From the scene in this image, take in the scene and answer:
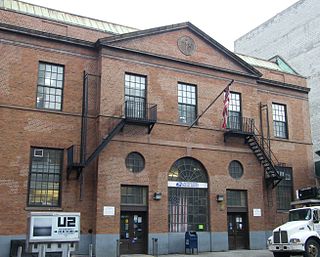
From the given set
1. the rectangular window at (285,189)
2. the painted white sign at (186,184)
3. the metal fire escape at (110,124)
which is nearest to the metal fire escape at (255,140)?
the rectangular window at (285,189)

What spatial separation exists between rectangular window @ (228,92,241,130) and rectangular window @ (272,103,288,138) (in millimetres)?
3454

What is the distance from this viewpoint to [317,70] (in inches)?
1526

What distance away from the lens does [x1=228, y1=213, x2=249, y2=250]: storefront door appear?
25859mm

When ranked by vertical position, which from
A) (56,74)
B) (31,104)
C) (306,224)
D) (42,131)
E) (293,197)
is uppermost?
(56,74)

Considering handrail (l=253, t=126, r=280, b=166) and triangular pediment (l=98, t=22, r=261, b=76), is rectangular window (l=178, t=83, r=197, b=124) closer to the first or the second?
triangular pediment (l=98, t=22, r=261, b=76)

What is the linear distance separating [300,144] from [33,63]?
18.9 metres

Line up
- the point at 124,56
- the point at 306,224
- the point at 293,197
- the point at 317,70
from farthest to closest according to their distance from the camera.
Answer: the point at 317,70, the point at 293,197, the point at 124,56, the point at 306,224

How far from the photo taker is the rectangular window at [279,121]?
29.8 m

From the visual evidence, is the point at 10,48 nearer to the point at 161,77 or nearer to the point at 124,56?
the point at 124,56

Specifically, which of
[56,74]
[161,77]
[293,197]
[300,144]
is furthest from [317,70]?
[56,74]

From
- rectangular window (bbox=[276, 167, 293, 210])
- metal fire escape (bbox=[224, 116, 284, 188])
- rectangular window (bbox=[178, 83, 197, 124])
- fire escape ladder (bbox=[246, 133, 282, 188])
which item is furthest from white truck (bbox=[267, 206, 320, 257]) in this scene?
rectangular window (bbox=[178, 83, 197, 124])

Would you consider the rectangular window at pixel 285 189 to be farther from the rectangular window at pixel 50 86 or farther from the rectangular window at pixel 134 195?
the rectangular window at pixel 50 86

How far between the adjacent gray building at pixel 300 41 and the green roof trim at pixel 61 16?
65.3 feet

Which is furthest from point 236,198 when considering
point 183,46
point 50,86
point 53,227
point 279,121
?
point 53,227
